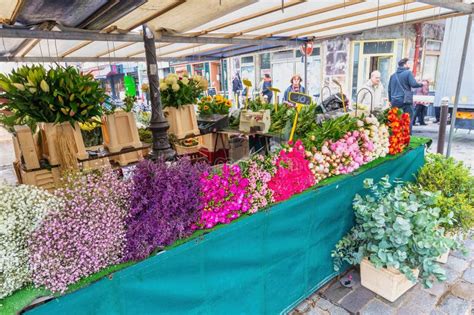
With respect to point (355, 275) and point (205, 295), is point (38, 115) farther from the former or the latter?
point (355, 275)

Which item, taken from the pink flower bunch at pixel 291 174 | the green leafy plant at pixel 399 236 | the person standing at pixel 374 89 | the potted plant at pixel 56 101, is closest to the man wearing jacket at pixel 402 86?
the person standing at pixel 374 89

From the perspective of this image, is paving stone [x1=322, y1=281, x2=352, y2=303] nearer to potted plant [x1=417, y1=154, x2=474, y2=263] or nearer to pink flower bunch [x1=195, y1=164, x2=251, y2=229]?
potted plant [x1=417, y1=154, x2=474, y2=263]

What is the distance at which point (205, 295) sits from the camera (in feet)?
5.38

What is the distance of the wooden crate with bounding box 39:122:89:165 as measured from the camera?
234 cm

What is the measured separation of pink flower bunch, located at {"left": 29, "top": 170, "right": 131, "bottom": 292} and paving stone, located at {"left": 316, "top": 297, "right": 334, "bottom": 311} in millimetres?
1607

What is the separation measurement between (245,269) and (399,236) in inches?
44.3

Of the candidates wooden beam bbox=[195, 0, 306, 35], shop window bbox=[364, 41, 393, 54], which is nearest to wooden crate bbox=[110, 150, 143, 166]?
wooden beam bbox=[195, 0, 306, 35]

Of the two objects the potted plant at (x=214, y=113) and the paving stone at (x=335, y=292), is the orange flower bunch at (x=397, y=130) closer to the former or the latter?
the paving stone at (x=335, y=292)

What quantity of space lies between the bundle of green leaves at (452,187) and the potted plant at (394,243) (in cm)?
26

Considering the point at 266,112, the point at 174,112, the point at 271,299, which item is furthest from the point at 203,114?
the point at 271,299

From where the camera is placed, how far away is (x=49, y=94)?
218 centimetres

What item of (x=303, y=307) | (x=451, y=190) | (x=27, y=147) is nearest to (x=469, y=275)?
(x=451, y=190)

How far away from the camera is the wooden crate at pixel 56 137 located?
2336 mm

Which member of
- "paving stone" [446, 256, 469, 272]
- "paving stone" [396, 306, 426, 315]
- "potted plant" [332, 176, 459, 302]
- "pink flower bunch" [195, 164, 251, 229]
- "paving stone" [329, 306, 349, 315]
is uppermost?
"pink flower bunch" [195, 164, 251, 229]
